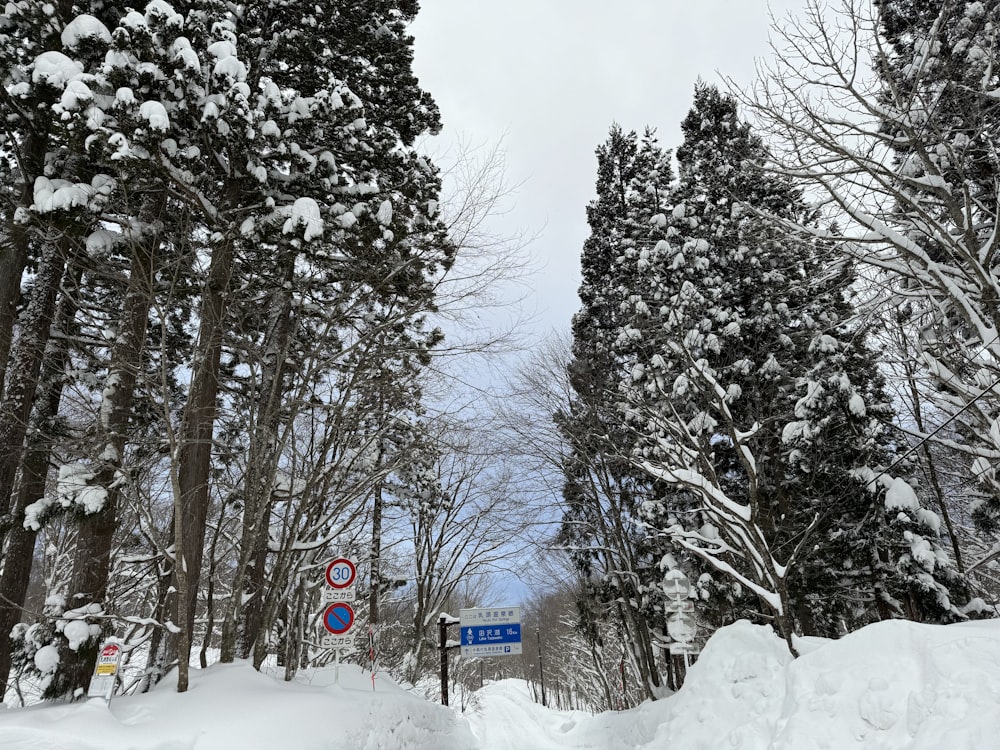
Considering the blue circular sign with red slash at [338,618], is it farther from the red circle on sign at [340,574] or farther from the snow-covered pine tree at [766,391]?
the snow-covered pine tree at [766,391]

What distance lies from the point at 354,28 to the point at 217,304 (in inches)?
220

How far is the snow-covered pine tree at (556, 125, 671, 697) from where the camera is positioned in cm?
1452

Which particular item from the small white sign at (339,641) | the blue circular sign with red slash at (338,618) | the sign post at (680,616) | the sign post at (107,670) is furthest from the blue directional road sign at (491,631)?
the sign post at (107,670)

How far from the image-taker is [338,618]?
7938 millimetres

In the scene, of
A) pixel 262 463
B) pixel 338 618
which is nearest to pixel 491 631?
pixel 338 618

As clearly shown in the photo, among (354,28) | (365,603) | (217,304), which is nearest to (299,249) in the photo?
(217,304)

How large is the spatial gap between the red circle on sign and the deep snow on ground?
1.37m

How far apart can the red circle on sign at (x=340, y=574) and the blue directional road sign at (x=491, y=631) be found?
30.5ft

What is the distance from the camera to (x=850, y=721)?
500 centimetres

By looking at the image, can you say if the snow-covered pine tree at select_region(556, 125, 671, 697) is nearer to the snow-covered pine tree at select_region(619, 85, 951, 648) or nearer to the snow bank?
the snow-covered pine tree at select_region(619, 85, 951, 648)

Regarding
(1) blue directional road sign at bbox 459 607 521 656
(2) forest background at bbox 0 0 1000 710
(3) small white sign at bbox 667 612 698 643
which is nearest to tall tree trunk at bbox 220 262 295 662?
(2) forest background at bbox 0 0 1000 710

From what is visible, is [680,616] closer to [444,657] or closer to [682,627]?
[682,627]

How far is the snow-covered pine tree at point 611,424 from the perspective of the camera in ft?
47.6

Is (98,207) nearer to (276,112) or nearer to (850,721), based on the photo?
(276,112)
